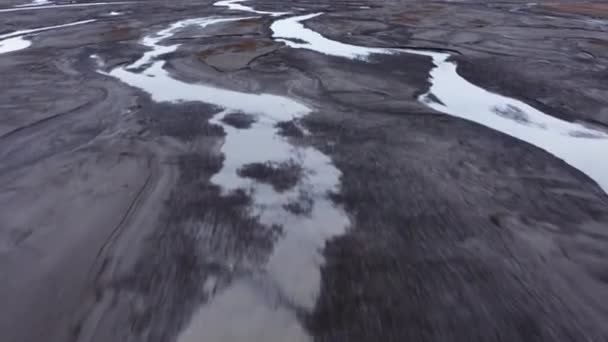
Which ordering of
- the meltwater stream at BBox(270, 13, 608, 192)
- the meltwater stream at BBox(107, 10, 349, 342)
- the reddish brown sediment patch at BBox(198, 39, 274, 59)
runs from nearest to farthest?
the meltwater stream at BBox(107, 10, 349, 342) → the meltwater stream at BBox(270, 13, 608, 192) → the reddish brown sediment patch at BBox(198, 39, 274, 59)

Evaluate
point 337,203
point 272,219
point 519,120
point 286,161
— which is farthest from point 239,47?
point 272,219

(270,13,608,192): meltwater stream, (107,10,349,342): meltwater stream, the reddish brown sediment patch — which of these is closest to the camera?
(107,10,349,342): meltwater stream

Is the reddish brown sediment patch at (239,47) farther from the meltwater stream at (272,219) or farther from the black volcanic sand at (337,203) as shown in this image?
the meltwater stream at (272,219)

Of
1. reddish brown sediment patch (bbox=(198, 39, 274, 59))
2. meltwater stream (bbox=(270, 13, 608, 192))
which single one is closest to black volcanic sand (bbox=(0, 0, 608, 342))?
meltwater stream (bbox=(270, 13, 608, 192))

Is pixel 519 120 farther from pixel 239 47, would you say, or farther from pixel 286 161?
pixel 239 47

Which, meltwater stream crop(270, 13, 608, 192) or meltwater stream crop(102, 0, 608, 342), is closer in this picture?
meltwater stream crop(102, 0, 608, 342)

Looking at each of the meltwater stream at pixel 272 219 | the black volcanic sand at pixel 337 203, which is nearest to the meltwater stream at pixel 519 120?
the black volcanic sand at pixel 337 203

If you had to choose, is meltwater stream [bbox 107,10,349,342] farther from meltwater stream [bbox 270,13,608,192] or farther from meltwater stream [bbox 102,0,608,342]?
meltwater stream [bbox 270,13,608,192]
